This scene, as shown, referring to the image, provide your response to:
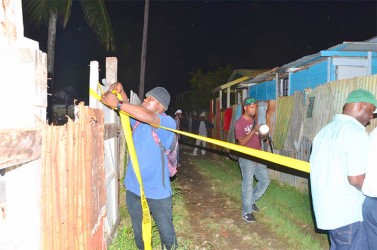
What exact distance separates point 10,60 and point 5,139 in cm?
44

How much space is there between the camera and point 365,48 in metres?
9.82

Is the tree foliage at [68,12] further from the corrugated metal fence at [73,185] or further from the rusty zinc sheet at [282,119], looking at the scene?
the corrugated metal fence at [73,185]

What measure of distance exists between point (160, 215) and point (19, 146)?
2.14 meters

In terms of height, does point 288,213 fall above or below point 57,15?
below

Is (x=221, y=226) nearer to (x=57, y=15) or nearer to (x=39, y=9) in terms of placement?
(x=39, y=9)

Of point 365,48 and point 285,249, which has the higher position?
point 365,48

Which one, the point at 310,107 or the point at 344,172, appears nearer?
the point at 344,172

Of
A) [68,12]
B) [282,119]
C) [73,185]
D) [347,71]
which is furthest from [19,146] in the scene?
[68,12]

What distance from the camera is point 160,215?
12.0 ft

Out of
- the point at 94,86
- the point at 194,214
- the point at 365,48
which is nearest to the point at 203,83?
the point at 365,48

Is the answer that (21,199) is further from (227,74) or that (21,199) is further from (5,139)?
(227,74)

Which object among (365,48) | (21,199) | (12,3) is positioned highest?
(365,48)

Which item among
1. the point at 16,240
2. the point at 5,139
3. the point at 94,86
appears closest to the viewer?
the point at 5,139

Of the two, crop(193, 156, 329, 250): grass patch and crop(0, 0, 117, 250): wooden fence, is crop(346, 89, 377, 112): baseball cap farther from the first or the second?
crop(193, 156, 329, 250): grass patch
